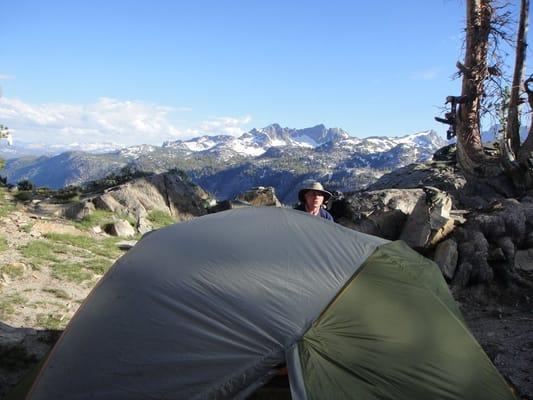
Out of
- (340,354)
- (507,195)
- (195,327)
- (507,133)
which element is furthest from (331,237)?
(507,133)

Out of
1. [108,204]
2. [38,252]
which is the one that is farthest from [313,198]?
[108,204]

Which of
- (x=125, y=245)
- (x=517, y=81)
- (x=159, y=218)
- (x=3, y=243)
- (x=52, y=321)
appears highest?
(x=517, y=81)

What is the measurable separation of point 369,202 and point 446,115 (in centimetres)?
550

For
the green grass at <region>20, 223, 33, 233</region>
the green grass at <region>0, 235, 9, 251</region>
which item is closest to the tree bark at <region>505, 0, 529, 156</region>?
the green grass at <region>20, 223, 33, 233</region>

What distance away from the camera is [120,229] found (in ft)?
53.1

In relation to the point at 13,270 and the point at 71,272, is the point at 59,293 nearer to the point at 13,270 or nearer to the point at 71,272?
the point at 71,272

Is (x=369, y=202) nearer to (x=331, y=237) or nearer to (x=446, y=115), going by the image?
(x=446, y=115)

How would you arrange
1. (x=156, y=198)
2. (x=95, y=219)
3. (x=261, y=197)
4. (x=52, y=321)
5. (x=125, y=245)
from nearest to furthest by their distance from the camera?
(x=52, y=321) < (x=125, y=245) < (x=95, y=219) < (x=261, y=197) < (x=156, y=198)

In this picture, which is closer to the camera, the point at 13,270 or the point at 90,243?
the point at 13,270

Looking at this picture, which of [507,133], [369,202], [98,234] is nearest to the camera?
[369,202]

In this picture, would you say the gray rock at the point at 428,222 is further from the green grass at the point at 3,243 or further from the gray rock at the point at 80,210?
the gray rock at the point at 80,210

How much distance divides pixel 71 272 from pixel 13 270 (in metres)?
1.29

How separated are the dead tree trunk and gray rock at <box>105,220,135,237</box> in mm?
12663

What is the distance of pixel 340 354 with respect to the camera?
14.7ft
